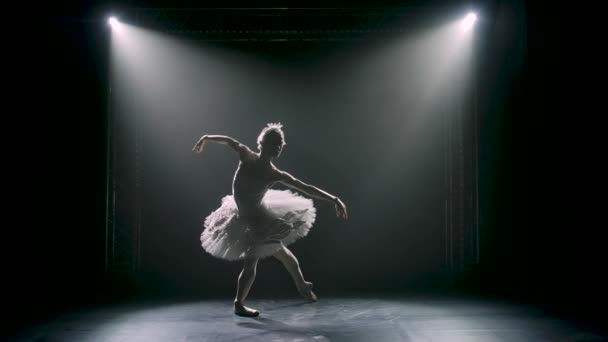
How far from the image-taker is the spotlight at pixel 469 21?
5234 millimetres

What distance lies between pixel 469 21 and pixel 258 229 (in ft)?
11.7

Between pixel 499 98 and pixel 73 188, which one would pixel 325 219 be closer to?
pixel 499 98

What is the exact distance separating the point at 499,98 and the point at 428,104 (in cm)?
82

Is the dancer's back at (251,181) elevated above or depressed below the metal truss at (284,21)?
below

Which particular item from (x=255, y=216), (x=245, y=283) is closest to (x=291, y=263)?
(x=245, y=283)

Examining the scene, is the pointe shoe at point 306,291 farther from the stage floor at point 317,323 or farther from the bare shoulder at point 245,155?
the bare shoulder at point 245,155

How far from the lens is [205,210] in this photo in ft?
18.0

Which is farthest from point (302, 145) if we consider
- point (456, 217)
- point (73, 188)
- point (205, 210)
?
point (73, 188)

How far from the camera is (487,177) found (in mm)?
5305

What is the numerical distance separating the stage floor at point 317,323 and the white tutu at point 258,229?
535 mm

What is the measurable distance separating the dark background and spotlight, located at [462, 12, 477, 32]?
1.04ft

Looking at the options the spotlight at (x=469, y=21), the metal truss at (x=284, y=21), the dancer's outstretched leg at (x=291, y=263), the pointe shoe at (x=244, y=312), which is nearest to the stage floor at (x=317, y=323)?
the pointe shoe at (x=244, y=312)

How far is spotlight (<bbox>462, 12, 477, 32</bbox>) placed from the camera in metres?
5.23

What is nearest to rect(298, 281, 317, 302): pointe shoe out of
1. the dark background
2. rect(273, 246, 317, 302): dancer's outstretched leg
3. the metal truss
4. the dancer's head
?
rect(273, 246, 317, 302): dancer's outstretched leg
